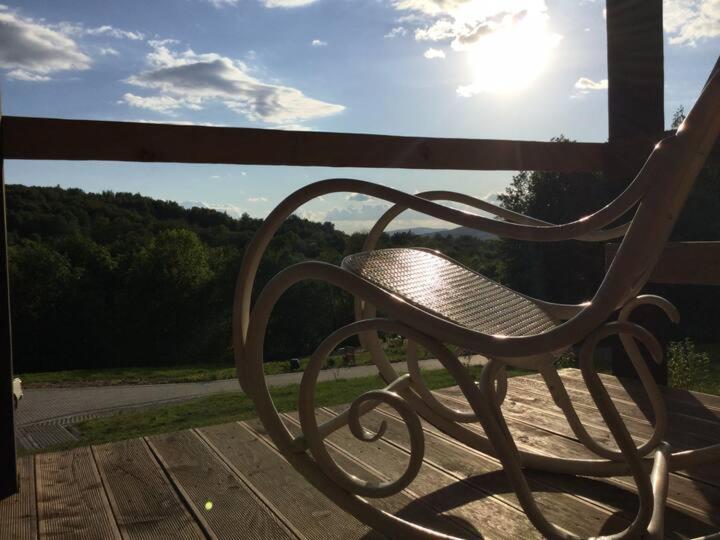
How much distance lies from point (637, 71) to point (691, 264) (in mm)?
849

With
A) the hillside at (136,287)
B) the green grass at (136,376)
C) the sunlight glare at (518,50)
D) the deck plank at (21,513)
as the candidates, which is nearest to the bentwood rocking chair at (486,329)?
the deck plank at (21,513)

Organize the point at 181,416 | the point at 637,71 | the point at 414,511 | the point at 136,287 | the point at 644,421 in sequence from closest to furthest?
1. the point at 414,511
2. the point at 644,421
3. the point at 637,71
4. the point at 181,416
5. the point at 136,287

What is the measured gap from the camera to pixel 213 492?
1.34 metres

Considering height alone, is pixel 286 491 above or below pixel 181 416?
above

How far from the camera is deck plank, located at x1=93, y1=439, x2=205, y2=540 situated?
1170mm

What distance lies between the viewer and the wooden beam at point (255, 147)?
129cm

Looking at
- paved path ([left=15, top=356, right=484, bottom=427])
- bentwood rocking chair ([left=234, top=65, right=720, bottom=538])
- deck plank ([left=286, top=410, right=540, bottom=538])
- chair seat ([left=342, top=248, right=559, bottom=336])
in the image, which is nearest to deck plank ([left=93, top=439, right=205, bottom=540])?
bentwood rocking chair ([left=234, top=65, right=720, bottom=538])

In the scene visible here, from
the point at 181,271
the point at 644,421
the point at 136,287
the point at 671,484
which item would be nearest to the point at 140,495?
the point at 671,484

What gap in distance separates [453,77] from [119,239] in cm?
1178

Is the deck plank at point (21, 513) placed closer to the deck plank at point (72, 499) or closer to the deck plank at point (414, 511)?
the deck plank at point (72, 499)

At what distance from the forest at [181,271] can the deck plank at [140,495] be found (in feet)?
27.4

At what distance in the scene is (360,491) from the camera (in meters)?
0.97

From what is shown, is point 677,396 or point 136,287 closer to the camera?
point 677,396

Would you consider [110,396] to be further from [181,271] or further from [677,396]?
[677,396]
